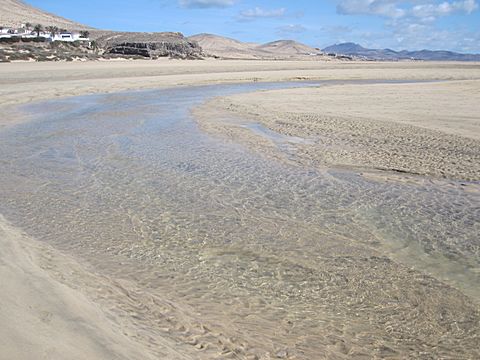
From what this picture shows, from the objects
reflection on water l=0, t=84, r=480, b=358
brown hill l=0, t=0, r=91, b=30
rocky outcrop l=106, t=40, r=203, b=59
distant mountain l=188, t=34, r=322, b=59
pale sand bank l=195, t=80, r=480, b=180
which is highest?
brown hill l=0, t=0, r=91, b=30

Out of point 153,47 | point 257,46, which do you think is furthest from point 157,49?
point 257,46

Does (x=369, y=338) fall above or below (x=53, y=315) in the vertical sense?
below

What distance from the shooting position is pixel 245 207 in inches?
248

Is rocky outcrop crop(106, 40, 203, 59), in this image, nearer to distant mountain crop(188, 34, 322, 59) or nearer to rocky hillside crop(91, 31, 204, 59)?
rocky hillside crop(91, 31, 204, 59)

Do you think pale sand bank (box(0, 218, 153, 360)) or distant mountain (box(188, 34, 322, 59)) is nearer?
pale sand bank (box(0, 218, 153, 360))

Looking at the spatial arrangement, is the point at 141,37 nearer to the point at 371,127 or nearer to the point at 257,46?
the point at 371,127

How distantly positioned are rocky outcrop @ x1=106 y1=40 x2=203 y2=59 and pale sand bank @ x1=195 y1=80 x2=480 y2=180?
37.2 metres

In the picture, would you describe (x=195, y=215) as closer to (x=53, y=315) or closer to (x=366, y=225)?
(x=366, y=225)

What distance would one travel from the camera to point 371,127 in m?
12.1

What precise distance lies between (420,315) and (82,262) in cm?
286

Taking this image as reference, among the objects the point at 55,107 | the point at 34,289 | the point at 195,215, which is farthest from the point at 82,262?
the point at 55,107

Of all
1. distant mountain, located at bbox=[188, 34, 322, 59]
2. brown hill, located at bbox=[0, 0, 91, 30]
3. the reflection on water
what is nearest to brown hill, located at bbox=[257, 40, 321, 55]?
distant mountain, located at bbox=[188, 34, 322, 59]

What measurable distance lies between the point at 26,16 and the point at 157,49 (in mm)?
65783

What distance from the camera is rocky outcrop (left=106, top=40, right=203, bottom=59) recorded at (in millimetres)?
54031
